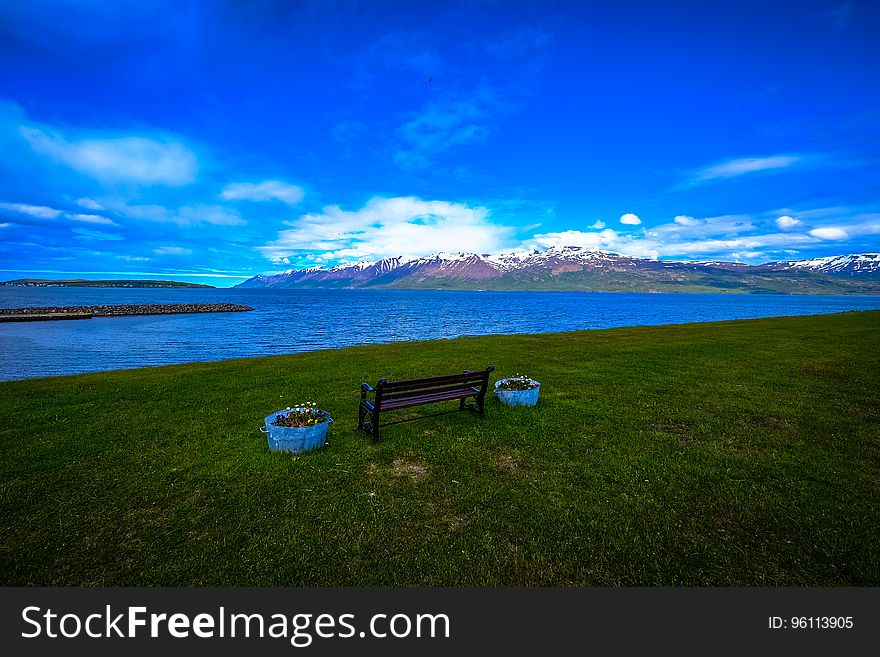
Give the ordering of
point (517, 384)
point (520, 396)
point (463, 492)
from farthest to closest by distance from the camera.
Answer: point (517, 384) → point (520, 396) → point (463, 492)

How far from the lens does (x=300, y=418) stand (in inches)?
336

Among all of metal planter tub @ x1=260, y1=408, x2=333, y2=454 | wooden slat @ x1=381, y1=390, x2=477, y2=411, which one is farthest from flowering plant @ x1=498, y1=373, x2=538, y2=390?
metal planter tub @ x1=260, y1=408, x2=333, y2=454

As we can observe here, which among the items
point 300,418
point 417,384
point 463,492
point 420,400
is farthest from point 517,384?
point 300,418

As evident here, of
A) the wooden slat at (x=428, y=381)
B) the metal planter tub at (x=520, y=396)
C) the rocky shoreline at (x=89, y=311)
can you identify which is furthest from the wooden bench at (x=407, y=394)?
the rocky shoreline at (x=89, y=311)

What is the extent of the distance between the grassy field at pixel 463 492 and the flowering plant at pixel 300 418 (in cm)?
68

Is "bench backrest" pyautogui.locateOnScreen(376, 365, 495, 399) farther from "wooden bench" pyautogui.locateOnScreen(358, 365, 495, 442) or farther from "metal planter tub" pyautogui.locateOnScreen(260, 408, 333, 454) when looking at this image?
"metal planter tub" pyautogui.locateOnScreen(260, 408, 333, 454)

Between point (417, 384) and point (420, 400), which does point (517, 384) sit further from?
point (417, 384)

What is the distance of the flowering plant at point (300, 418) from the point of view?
8.45 metres

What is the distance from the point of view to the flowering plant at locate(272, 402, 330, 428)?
8453 millimetres

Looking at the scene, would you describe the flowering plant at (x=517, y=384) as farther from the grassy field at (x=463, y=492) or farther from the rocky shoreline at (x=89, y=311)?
the rocky shoreline at (x=89, y=311)

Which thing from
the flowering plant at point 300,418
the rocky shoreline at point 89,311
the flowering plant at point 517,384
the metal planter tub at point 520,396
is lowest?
the metal planter tub at point 520,396

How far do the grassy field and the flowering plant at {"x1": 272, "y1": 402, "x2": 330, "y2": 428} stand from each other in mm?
681

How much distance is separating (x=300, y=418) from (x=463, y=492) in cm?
402

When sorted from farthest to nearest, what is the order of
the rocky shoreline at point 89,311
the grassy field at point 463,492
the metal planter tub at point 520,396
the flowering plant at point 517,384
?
the rocky shoreline at point 89,311 < the flowering plant at point 517,384 < the metal planter tub at point 520,396 < the grassy field at point 463,492
